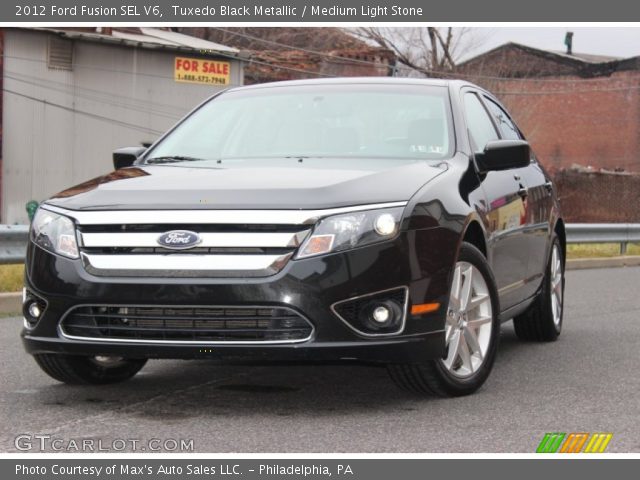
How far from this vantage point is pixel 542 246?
7.42m

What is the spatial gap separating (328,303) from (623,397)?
1670mm

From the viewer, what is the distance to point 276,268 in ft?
15.7

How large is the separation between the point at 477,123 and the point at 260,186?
6.85 feet

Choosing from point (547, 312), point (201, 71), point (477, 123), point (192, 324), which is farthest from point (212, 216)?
point (201, 71)

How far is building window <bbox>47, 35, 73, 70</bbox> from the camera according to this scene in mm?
33688

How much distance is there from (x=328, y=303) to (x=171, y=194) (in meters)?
0.84

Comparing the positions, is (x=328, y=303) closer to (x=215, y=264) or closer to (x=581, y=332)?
(x=215, y=264)

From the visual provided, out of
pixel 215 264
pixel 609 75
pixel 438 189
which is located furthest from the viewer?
pixel 609 75

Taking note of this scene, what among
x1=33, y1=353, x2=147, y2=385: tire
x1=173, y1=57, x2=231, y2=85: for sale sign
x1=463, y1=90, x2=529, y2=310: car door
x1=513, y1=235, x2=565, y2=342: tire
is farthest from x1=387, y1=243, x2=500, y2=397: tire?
x1=173, y1=57, x2=231, y2=85: for sale sign

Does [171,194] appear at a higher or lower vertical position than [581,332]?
higher

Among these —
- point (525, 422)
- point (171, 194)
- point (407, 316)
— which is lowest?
point (525, 422)
